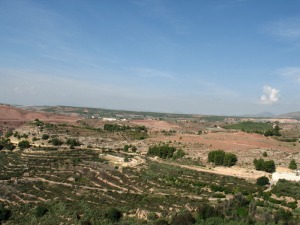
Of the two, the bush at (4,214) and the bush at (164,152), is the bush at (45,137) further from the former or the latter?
the bush at (4,214)

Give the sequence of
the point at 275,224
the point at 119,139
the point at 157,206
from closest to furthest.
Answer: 1. the point at 275,224
2. the point at 157,206
3. the point at 119,139

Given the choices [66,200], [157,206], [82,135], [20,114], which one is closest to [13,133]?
[82,135]

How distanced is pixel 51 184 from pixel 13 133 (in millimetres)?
55077

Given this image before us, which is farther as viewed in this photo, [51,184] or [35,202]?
[51,184]

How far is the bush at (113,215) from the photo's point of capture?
27.9 meters

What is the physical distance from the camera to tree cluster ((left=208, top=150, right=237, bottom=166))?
6062 cm

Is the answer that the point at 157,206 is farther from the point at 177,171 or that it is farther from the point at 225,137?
the point at 225,137

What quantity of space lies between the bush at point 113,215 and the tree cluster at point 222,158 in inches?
1410

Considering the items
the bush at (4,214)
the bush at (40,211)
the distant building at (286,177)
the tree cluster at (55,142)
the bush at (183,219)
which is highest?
the distant building at (286,177)

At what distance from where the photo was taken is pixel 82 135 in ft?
303

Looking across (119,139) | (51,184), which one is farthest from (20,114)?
(51,184)

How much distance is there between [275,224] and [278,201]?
8547 millimetres

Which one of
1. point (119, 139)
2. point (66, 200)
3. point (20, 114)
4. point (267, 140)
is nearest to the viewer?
point (66, 200)

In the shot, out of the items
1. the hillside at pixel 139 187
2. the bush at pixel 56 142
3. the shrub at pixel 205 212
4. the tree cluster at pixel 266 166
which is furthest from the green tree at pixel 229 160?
the bush at pixel 56 142
